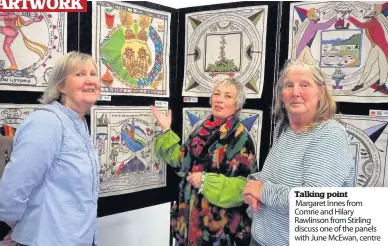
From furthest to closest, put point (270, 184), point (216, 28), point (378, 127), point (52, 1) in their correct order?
point (216, 28), point (378, 127), point (52, 1), point (270, 184)

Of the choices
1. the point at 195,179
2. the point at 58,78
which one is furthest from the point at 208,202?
the point at 58,78

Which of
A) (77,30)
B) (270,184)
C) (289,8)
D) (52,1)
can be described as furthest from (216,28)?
(270,184)

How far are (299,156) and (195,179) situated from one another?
22.1 inches

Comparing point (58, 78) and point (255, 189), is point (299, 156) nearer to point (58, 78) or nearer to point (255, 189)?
point (255, 189)

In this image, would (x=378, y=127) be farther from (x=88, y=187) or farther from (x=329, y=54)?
(x=88, y=187)

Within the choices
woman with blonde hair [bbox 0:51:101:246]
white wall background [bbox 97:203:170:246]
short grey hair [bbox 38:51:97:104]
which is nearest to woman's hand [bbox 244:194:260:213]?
woman with blonde hair [bbox 0:51:101:246]

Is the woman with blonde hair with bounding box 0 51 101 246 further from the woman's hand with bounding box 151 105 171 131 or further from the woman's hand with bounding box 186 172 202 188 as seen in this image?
the woman's hand with bounding box 151 105 171 131

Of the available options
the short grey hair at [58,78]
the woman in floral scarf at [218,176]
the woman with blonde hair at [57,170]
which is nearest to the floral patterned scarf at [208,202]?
the woman in floral scarf at [218,176]

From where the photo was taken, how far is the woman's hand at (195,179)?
4.82ft

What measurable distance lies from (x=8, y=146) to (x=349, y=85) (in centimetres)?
134

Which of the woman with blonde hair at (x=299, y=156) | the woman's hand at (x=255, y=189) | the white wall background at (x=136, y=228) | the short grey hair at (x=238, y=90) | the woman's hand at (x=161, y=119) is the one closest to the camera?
the woman with blonde hair at (x=299, y=156)

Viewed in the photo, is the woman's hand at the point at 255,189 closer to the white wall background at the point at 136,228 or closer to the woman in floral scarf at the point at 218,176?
the woman in floral scarf at the point at 218,176

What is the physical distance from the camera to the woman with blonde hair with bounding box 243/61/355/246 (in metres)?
0.96

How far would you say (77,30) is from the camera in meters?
1.51
